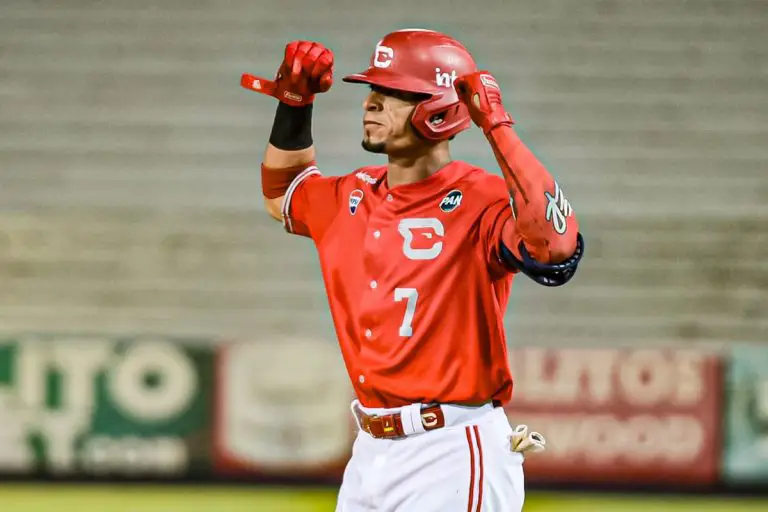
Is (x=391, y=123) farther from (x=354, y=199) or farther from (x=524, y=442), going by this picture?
(x=524, y=442)

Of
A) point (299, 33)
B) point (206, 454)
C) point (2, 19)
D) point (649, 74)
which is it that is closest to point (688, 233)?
point (649, 74)

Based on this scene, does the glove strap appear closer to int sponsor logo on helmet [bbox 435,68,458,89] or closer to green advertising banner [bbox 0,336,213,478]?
int sponsor logo on helmet [bbox 435,68,458,89]

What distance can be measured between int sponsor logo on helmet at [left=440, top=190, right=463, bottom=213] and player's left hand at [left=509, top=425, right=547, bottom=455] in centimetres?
62

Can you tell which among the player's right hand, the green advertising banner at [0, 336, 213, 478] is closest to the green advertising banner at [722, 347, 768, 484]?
the green advertising banner at [0, 336, 213, 478]

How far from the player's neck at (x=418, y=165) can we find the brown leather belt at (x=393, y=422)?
0.64m

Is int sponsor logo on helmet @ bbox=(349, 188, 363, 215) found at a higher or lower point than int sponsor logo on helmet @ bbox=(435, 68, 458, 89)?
lower

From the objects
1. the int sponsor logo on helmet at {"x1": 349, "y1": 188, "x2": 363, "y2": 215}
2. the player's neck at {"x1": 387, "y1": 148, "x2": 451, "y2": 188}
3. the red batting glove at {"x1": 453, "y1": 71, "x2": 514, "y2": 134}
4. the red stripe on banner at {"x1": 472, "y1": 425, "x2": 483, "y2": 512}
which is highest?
the red batting glove at {"x1": 453, "y1": 71, "x2": 514, "y2": 134}

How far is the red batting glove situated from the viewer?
2.89m

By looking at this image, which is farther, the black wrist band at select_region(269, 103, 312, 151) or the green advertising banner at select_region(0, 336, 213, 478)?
the green advertising banner at select_region(0, 336, 213, 478)

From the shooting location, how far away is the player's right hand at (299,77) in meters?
3.51

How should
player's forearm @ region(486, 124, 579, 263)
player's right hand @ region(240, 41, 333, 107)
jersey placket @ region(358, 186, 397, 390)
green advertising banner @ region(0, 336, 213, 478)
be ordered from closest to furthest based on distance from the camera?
player's forearm @ region(486, 124, 579, 263) → jersey placket @ region(358, 186, 397, 390) → player's right hand @ region(240, 41, 333, 107) → green advertising banner @ region(0, 336, 213, 478)

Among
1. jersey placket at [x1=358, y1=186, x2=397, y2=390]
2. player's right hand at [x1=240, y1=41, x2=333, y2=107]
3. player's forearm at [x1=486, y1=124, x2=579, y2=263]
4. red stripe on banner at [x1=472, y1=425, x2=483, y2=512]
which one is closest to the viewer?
player's forearm at [x1=486, y1=124, x2=579, y2=263]

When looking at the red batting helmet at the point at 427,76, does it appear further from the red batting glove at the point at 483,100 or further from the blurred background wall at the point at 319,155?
the blurred background wall at the point at 319,155

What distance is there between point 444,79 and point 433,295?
1.94 feet
